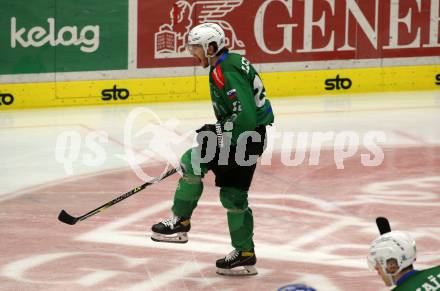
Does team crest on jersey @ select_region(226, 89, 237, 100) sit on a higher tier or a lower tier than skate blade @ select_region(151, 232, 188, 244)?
higher

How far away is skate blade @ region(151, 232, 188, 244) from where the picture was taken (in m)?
8.90

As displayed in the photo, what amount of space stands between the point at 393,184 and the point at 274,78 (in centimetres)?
471

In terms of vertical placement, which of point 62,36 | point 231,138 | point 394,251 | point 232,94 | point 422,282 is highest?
point 62,36

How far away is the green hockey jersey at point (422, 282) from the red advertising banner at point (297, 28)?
404 inches

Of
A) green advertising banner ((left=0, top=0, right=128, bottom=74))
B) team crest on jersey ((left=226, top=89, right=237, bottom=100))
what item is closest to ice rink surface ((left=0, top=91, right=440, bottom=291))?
green advertising banner ((left=0, top=0, right=128, bottom=74))

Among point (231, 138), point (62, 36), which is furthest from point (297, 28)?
point (231, 138)

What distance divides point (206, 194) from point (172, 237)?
2034 mm

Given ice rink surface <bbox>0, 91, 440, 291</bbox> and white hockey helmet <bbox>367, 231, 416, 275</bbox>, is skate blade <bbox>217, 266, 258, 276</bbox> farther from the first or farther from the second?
white hockey helmet <bbox>367, 231, 416, 275</bbox>

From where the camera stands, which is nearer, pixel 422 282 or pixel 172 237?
pixel 422 282

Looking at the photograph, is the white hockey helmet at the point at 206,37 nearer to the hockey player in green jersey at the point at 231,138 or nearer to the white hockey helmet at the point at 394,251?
the hockey player in green jersey at the point at 231,138

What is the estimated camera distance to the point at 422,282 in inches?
206

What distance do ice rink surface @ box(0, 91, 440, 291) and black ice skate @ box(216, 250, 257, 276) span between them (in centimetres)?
8

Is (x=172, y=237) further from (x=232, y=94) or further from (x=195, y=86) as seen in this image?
(x=195, y=86)

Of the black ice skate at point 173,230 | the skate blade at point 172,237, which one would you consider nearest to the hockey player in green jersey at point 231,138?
the black ice skate at point 173,230
